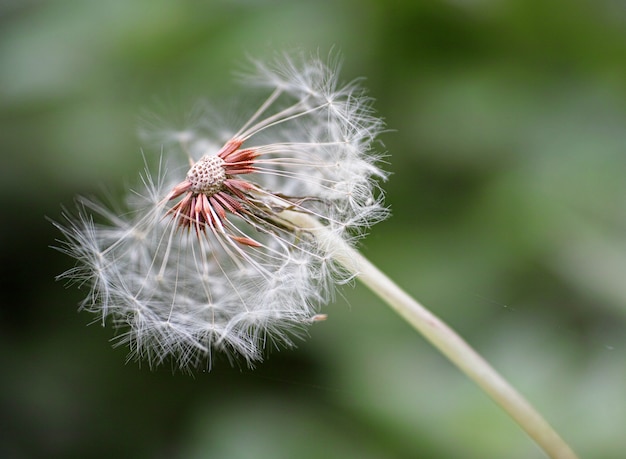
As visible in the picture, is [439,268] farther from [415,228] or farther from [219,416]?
[219,416]

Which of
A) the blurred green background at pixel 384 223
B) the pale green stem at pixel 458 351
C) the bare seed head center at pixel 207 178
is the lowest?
the pale green stem at pixel 458 351

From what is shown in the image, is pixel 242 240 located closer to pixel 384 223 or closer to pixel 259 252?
pixel 259 252

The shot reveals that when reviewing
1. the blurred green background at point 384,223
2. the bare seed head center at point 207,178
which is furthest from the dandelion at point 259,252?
the blurred green background at point 384,223

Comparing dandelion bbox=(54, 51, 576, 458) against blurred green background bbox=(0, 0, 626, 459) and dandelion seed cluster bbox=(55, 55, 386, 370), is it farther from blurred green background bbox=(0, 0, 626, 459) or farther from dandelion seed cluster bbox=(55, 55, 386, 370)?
blurred green background bbox=(0, 0, 626, 459)

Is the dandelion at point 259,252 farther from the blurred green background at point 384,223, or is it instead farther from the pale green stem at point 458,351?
the blurred green background at point 384,223

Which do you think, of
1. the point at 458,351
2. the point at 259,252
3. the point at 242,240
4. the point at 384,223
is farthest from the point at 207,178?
the point at 384,223

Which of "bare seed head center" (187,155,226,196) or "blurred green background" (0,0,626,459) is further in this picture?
"blurred green background" (0,0,626,459)

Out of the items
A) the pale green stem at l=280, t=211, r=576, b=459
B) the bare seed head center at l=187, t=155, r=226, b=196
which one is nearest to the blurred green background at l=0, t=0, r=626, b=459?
the pale green stem at l=280, t=211, r=576, b=459

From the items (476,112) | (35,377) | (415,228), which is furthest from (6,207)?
(476,112)
